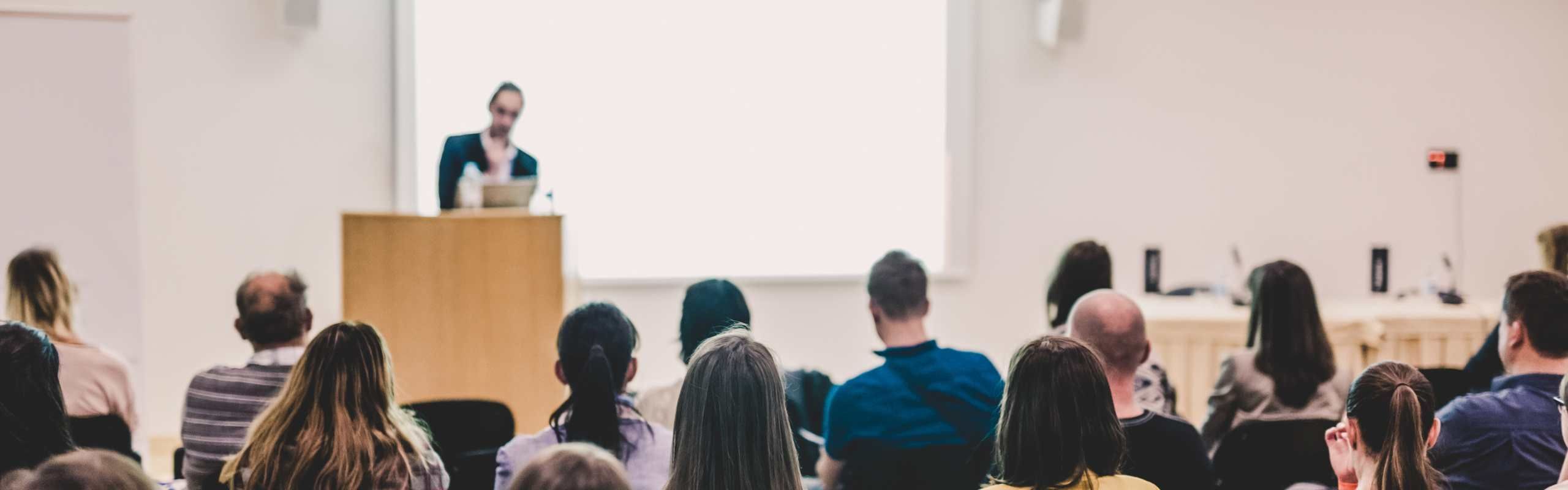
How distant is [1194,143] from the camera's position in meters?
6.87

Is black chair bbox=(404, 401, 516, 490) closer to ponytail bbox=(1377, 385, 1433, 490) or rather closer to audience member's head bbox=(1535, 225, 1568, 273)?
ponytail bbox=(1377, 385, 1433, 490)

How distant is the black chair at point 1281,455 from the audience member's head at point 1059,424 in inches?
47.2

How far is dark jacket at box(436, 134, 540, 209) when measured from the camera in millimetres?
5000

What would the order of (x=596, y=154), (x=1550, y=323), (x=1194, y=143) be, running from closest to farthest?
(x=1550, y=323), (x=596, y=154), (x=1194, y=143)

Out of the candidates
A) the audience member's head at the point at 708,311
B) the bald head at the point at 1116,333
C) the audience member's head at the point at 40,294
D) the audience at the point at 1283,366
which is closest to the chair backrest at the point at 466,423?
Result: the audience member's head at the point at 708,311

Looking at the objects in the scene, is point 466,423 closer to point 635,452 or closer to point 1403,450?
point 635,452

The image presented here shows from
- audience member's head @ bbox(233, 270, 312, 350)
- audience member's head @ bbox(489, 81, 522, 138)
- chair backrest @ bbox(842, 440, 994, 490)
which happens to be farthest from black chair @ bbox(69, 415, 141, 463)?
audience member's head @ bbox(489, 81, 522, 138)

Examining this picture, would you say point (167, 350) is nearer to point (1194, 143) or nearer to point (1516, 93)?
point (1194, 143)

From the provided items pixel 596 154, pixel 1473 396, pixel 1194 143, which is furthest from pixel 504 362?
pixel 1194 143

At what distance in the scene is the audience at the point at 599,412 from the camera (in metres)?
2.59

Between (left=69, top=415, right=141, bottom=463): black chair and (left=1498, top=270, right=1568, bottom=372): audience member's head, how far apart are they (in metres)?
3.34

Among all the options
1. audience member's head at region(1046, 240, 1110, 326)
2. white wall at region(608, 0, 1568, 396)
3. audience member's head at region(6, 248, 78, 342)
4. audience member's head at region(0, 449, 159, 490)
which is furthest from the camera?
white wall at region(608, 0, 1568, 396)

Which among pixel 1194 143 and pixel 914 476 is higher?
pixel 1194 143

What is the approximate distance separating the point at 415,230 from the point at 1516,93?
6.04 m
